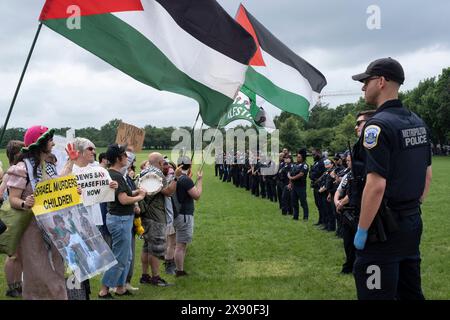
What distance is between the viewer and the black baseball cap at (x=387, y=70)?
3.47 metres

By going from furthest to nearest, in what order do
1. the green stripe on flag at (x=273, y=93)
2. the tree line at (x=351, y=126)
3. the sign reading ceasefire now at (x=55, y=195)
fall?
1. the tree line at (x=351, y=126)
2. the green stripe on flag at (x=273, y=93)
3. the sign reading ceasefire now at (x=55, y=195)

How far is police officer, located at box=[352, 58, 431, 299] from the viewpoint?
3256 mm

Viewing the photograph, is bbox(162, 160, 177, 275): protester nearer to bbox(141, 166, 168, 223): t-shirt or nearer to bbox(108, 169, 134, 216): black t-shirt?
bbox(141, 166, 168, 223): t-shirt

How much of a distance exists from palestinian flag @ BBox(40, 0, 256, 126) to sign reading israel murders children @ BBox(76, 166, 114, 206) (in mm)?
1178

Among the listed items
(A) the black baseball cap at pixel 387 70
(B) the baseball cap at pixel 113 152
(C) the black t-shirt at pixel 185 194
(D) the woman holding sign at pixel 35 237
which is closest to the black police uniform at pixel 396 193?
(A) the black baseball cap at pixel 387 70

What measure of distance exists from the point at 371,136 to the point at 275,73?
551 cm

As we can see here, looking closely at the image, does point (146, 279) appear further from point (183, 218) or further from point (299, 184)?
point (299, 184)

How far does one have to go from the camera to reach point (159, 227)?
684 cm

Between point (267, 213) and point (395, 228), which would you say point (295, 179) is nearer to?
point (267, 213)

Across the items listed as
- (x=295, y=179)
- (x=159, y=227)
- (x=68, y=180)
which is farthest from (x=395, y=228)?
(x=295, y=179)

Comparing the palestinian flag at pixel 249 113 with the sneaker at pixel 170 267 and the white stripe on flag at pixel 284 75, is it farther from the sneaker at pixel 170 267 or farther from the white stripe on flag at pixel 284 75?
the sneaker at pixel 170 267

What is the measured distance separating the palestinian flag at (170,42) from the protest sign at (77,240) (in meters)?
1.58

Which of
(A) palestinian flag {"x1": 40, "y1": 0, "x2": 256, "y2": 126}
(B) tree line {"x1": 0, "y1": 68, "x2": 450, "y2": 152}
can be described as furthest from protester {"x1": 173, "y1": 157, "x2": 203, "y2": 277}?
(B) tree line {"x1": 0, "y1": 68, "x2": 450, "y2": 152}
